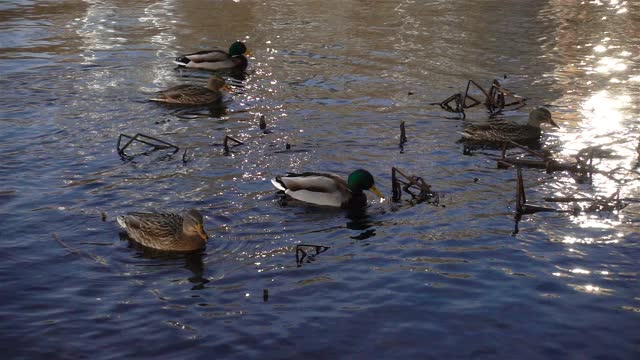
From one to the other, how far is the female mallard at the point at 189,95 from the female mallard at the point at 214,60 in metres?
2.92

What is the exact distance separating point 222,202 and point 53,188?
265 centimetres

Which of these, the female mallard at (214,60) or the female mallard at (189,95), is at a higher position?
the female mallard at (214,60)

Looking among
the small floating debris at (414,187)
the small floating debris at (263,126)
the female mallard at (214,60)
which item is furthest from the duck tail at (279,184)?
the female mallard at (214,60)

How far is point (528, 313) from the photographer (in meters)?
10.2

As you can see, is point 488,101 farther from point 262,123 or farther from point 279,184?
point 279,184

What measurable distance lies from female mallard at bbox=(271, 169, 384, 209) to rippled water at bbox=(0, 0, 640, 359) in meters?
0.22

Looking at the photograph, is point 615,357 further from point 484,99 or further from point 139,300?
point 484,99

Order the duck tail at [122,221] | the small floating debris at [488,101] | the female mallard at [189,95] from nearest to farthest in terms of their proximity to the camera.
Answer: the duck tail at [122,221], the small floating debris at [488,101], the female mallard at [189,95]

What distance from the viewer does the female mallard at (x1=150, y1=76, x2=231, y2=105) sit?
1950 centimetres

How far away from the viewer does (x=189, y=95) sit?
19734mm

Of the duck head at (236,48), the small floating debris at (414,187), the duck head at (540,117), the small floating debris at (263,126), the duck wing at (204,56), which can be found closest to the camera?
the small floating debris at (414,187)

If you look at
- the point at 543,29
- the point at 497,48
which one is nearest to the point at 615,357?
the point at 497,48

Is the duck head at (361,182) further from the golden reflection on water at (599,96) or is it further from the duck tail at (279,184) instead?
the golden reflection on water at (599,96)

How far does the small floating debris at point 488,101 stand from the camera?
18.4 m
